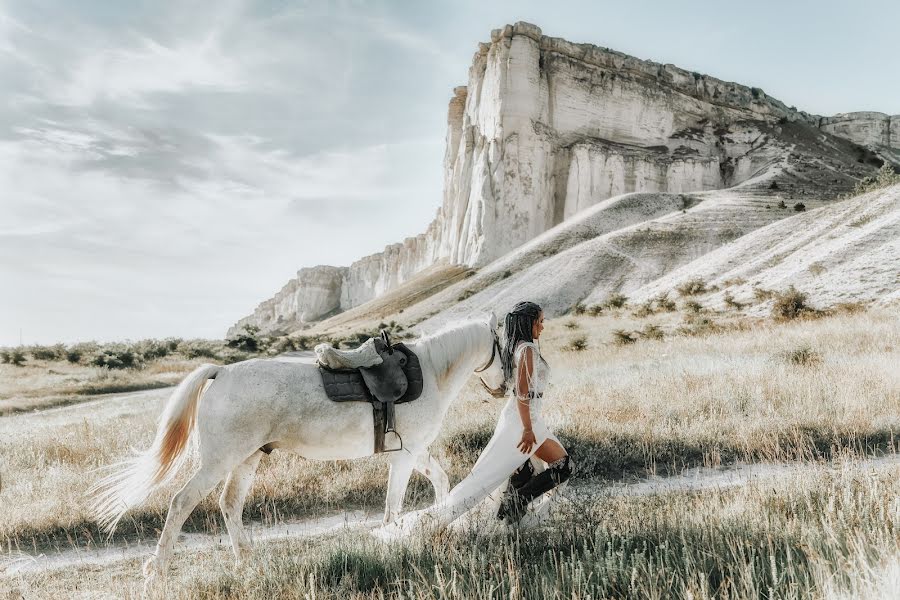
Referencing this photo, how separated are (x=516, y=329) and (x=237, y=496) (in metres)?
2.83

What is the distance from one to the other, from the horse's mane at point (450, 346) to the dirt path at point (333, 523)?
1.47 m

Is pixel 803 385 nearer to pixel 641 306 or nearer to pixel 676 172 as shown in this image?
pixel 641 306

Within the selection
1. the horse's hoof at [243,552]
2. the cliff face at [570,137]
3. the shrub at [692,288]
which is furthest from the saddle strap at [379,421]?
the cliff face at [570,137]

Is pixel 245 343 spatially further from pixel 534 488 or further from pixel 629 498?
pixel 534 488

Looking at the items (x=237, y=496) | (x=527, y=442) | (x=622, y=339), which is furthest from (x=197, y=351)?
(x=527, y=442)

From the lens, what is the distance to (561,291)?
1811 inches

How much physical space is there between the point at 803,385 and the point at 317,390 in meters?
8.64

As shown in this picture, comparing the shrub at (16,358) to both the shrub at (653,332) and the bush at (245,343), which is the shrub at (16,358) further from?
the shrub at (653,332)

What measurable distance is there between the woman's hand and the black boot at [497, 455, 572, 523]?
0.89 feet

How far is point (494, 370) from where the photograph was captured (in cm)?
538

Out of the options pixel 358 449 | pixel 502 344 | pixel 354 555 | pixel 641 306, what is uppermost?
pixel 641 306

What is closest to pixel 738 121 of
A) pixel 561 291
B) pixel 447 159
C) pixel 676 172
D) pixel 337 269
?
pixel 676 172

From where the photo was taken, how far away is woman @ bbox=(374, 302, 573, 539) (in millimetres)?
4668

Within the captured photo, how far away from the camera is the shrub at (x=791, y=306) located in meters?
21.0
